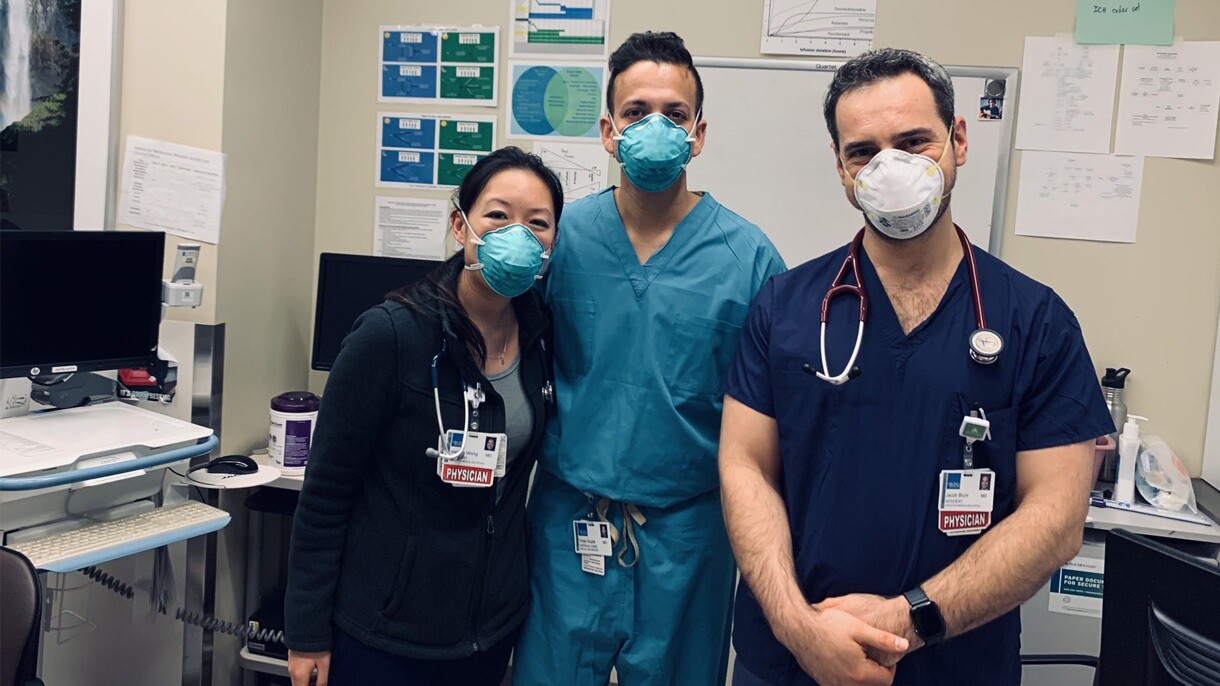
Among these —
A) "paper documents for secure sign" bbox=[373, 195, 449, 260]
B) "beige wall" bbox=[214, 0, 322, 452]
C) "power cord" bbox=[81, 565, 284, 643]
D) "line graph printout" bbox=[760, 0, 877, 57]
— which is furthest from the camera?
"paper documents for secure sign" bbox=[373, 195, 449, 260]

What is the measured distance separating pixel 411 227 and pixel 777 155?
113cm

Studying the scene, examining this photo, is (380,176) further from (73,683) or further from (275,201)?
(73,683)

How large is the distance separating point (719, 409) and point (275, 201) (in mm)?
1670

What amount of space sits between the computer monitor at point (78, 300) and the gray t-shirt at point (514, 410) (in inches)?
43.4

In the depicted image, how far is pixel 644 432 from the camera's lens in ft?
5.23

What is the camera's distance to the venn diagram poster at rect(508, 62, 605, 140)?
281cm

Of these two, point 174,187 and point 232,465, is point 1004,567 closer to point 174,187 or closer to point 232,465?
point 232,465

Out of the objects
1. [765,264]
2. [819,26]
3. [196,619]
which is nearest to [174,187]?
[196,619]

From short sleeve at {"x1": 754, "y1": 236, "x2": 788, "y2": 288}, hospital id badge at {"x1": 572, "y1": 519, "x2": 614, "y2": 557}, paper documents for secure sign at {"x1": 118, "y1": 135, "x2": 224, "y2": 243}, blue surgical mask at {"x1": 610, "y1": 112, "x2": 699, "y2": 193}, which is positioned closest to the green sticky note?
short sleeve at {"x1": 754, "y1": 236, "x2": 788, "y2": 288}

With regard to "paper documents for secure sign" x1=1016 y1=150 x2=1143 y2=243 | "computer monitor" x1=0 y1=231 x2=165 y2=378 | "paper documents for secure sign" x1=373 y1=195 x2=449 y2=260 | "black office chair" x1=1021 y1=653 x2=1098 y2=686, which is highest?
"paper documents for secure sign" x1=1016 y1=150 x2=1143 y2=243

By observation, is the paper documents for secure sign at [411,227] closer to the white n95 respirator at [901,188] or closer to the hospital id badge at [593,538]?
the hospital id badge at [593,538]

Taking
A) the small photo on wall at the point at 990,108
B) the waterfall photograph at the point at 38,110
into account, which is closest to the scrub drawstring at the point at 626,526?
the waterfall photograph at the point at 38,110

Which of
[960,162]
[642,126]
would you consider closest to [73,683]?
[642,126]

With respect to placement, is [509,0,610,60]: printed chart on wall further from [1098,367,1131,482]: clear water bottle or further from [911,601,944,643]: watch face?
[911,601,944,643]: watch face
